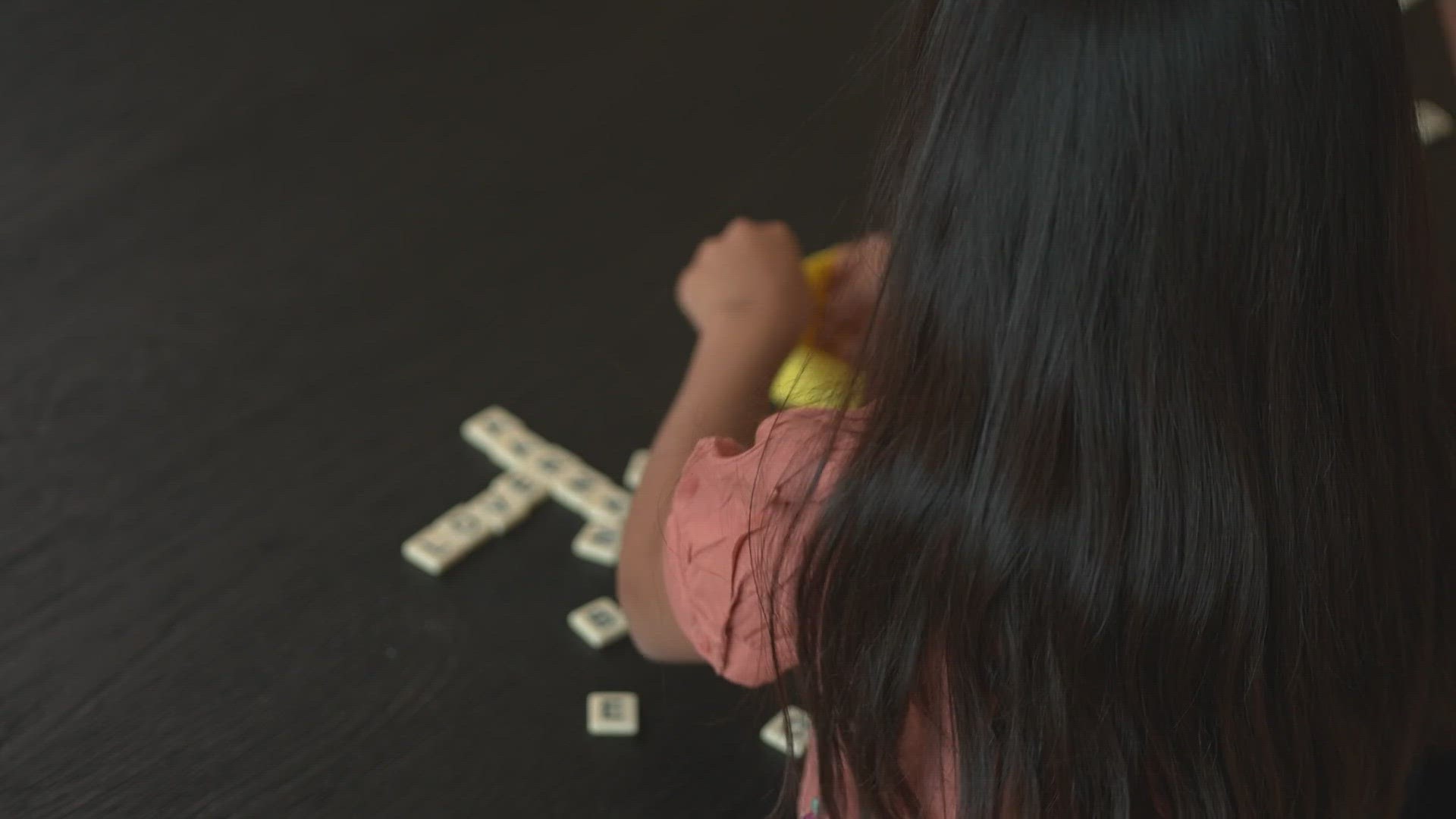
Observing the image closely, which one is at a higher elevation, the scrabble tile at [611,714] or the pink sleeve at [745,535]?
the pink sleeve at [745,535]

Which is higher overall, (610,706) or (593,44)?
(593,44)

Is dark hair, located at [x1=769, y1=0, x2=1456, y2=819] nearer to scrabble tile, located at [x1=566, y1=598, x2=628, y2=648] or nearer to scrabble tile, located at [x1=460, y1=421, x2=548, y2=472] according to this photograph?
scrabble tile, located at [x1=566, y1=598, x2=628, y2=648]

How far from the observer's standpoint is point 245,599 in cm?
103

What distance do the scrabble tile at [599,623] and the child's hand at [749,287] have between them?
0.22 metres

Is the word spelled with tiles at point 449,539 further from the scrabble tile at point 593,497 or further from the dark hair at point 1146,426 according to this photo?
the dark hair at point 1146,426

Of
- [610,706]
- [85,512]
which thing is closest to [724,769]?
[610,706]

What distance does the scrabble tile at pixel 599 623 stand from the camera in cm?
102

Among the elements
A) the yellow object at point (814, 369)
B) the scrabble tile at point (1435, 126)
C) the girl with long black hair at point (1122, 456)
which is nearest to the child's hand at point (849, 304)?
the yellow object at point (814, 369)

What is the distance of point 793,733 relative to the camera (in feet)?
3.25

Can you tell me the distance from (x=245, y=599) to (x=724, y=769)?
1.17 feet

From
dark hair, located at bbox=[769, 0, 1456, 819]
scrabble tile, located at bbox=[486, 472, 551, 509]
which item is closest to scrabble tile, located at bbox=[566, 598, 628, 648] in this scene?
scrabble tile, located at bbox=[486, 472, 551, 509]

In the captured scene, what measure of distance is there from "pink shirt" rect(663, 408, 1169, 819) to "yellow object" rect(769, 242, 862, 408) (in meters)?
0.05

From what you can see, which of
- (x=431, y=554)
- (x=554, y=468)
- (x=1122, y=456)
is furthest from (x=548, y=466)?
(x=1122, y=456)

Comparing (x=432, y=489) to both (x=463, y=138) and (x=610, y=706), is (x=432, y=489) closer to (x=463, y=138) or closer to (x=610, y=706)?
(x=610, y=706)
